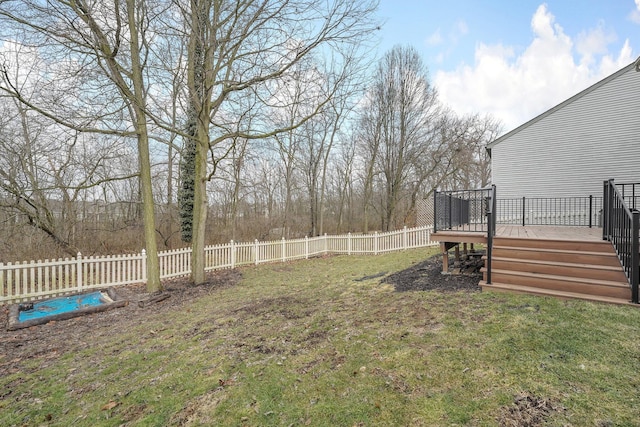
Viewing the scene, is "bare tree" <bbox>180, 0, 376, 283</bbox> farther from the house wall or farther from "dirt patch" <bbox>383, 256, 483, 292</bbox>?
the house wall

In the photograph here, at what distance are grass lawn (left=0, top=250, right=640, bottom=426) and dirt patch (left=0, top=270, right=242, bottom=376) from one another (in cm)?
18

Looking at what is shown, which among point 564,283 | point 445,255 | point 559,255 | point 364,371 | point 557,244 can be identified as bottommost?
point 364,371

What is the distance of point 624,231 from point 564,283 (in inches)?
43.9

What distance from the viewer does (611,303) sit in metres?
3.96

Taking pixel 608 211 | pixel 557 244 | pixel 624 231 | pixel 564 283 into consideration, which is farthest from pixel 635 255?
pixel 608 211

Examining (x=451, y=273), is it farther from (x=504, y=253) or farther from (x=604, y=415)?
(x=604, y=415)

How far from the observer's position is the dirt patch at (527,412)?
200 centimetres

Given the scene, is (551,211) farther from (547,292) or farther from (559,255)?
(547,292)

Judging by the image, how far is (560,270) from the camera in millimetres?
4711

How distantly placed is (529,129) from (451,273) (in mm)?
10752

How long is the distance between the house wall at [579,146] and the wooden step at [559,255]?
372 inches

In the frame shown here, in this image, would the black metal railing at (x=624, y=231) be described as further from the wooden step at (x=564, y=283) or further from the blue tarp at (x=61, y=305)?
the blue tarp at (x=61, y=305)

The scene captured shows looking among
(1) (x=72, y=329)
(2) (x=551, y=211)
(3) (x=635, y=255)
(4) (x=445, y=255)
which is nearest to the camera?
(3) (x=635, y=255)

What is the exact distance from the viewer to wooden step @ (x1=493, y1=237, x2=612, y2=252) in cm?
483
